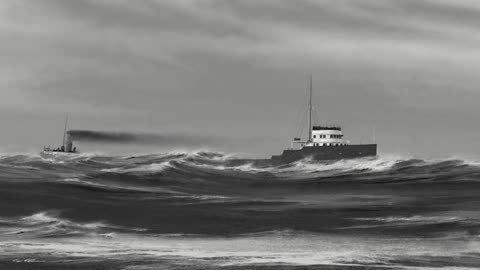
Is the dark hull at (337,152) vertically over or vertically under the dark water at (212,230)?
over

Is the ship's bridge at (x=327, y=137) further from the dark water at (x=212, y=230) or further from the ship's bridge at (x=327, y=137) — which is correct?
the dark water at (x=212, y=230)

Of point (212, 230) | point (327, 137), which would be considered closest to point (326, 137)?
point (327, 137)

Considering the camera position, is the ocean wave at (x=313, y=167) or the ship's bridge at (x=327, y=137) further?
the ship's bridge at (x=327, y=137)

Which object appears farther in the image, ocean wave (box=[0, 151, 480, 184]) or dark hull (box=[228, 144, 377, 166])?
dark hull (box=[228, 144, 377, 166])

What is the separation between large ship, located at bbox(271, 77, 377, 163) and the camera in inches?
6176

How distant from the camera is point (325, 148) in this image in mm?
160625

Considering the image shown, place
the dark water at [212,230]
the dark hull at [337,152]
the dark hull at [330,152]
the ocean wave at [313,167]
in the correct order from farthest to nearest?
the dark hull at [330,152] < the dark hull at [337,152] < the ocean wave at [313,167] < the dark water at [212,230]

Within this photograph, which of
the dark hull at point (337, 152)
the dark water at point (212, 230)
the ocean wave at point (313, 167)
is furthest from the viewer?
the dark hull at point (337, 152)

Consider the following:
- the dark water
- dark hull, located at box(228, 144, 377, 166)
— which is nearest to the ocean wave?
dark hull, located at box(228, 144, 377, 166)

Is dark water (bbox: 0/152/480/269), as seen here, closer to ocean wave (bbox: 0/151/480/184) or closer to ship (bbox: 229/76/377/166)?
ocean wave (bbox: 0/151/480/184)

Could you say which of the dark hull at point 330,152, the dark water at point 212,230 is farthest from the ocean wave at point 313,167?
the dark water at point 212,230

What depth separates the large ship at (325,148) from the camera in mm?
156875

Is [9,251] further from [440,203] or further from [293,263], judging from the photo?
[440,203]

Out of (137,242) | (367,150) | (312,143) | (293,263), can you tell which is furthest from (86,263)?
(312,143)
